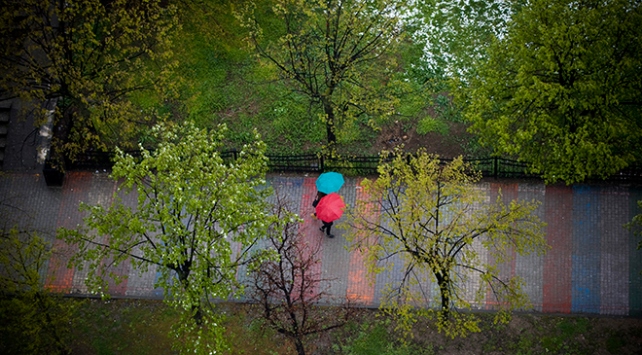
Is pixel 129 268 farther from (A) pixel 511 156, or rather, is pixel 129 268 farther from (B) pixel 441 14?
(B) pixel 441 14

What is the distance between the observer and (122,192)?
92.9 ft

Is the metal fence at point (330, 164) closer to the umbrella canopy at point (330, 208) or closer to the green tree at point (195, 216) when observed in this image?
the umbrella canopy at point (330, 208)

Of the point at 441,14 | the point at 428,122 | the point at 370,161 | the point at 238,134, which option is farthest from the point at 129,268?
the point at 441,14

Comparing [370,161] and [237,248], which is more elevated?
[370,161]

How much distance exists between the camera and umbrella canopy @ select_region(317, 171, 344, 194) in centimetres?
2539

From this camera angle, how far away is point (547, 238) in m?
25.9

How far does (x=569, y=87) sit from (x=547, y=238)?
6.27 meters

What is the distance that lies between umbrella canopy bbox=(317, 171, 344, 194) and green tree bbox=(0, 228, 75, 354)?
987cm

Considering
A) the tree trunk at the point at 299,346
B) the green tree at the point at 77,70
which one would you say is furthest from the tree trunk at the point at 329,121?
the tree trunk at the point at 299,346

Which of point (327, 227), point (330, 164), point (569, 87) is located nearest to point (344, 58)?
point (330, 164)

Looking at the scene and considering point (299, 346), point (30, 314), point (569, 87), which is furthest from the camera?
point (569, 87)

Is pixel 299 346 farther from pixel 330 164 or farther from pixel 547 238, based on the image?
pixel 547 238

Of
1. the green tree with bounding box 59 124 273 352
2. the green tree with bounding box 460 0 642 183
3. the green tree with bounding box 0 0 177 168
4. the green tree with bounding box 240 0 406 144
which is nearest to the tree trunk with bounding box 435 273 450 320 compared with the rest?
the green tree with bounding box 460 0 642 183

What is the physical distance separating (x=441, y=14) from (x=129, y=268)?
1839 centimetres
